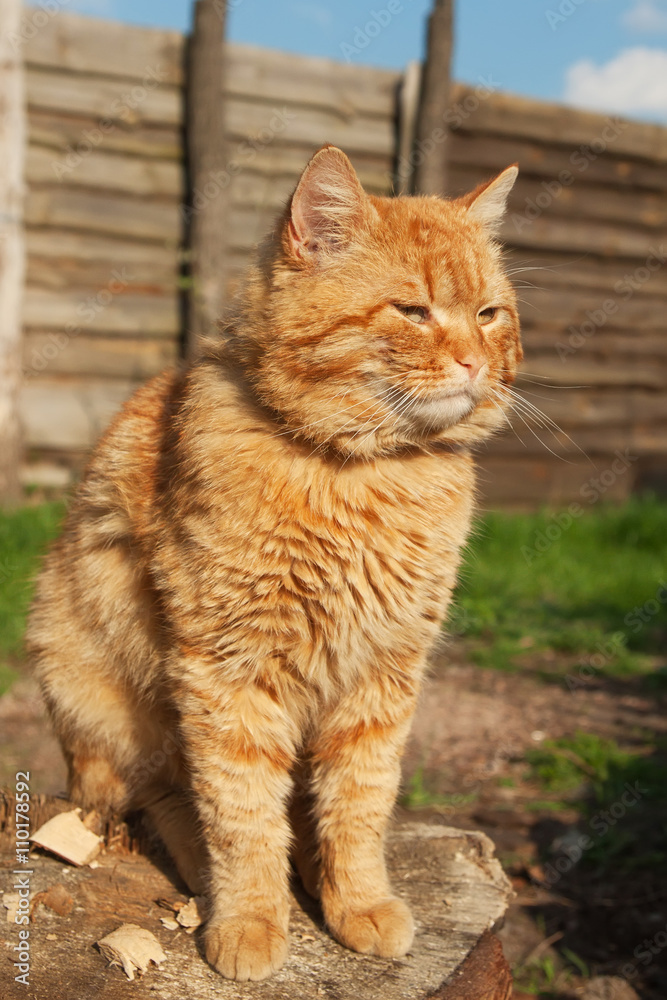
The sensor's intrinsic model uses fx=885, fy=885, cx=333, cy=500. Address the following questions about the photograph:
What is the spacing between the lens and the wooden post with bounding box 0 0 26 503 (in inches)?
187

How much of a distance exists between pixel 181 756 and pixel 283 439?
0.77 meters

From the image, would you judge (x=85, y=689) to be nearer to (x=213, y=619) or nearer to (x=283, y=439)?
(x=213, y=619)

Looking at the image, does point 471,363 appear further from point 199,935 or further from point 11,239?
point 11,239

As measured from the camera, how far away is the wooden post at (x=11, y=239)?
15.6 ft

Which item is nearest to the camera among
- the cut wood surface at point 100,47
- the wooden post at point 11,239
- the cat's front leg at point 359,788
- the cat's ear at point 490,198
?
the cat's front leg at point 359,788

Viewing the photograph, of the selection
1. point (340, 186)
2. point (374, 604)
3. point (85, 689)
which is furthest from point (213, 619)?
point (340, 186)

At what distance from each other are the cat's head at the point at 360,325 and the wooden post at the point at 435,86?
168 inches

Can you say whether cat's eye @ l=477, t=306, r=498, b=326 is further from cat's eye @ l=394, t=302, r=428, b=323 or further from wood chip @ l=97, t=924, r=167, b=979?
wood chip @ l=97, t=924, r=167, b=979

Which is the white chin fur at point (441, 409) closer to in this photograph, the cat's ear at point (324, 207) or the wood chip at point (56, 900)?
the cat's ear at point (324, 207)

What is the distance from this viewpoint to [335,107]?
18.6 feet

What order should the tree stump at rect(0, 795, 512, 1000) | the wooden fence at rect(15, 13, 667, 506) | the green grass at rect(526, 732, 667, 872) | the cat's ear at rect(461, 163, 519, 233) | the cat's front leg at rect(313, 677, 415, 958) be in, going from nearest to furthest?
the tree stump at rect(0, 795, 512, 1000), the cat's front leg at rect(313, 677, 415, 958), the cat's ear at rect(461, 163, 519, 233), the green grass at rect(526, 732, 667, 872), the wooden fence at rect(15, 13, 667, 506)

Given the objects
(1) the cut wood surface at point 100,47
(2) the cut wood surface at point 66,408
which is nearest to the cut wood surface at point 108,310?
(2) the cut wood surface at point 66,408

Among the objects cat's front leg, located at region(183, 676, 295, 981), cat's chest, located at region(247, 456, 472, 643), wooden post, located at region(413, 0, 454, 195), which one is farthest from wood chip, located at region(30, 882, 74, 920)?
wooden post, located at region(413, 0, 454, 195)

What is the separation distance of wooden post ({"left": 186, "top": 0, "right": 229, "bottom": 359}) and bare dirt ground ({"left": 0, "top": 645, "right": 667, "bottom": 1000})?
8.10 ft
